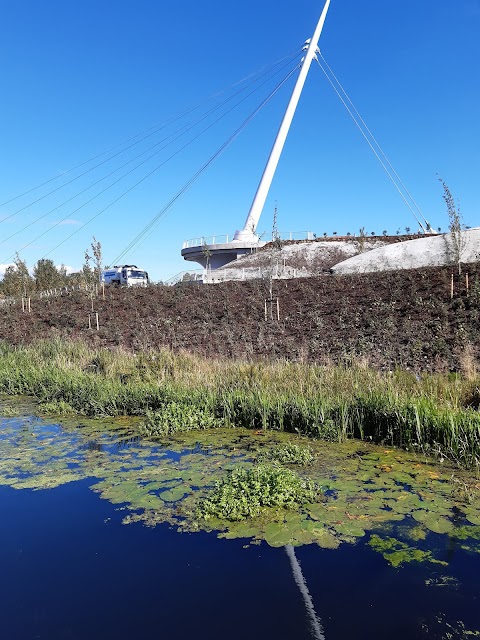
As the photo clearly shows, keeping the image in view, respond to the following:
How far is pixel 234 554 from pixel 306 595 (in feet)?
2.65

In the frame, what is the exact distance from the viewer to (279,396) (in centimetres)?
884

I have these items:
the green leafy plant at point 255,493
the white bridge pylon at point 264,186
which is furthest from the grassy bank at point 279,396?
the white bridge pylon at point 264,186

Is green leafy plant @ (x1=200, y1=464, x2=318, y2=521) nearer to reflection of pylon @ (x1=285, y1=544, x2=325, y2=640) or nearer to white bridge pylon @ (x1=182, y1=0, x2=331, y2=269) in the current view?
reflection of pylon @ (x1=285, y1=544, x2=325, y2=640)

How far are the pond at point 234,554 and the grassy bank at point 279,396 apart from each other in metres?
0.58

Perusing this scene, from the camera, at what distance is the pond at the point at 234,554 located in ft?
11.6

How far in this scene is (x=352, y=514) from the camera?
4.99 m

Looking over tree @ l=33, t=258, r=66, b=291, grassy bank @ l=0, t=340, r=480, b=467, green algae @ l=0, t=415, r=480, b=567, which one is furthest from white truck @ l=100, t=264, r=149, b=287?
green algae @ l=0, t=415, r=480, b=567

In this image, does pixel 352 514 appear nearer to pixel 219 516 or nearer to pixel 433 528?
pixel 433 528

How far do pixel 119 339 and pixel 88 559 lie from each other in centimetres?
1389

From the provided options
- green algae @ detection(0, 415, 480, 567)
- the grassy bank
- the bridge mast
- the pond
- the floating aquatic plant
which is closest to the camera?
the pond

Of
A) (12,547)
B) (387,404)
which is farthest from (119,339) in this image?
(12,547)

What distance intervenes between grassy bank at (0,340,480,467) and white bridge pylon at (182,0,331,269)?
29698 millimetres

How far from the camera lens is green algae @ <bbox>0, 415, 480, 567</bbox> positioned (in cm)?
464

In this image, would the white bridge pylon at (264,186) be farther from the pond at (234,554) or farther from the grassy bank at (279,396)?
the pond at (234,554)
